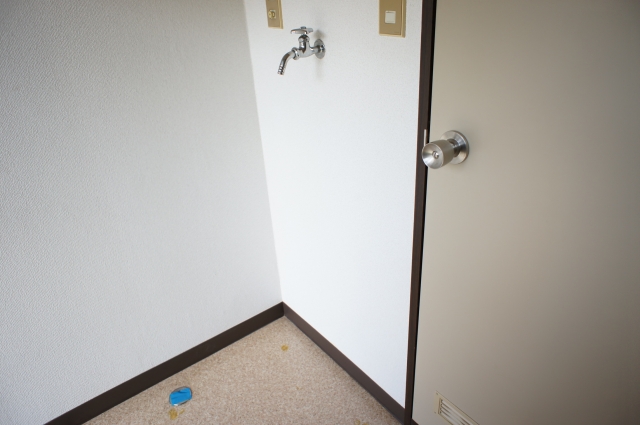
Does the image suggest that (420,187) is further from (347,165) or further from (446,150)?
(347,165)

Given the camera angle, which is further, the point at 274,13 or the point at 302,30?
the point at 274,13

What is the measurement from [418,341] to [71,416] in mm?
1376

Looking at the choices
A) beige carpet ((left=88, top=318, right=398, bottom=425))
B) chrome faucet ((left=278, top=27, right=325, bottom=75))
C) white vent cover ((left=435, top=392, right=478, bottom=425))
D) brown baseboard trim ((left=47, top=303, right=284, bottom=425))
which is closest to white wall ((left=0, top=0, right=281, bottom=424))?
brown baseboard trim ((left=47, top=303, right=284, bottom=425))

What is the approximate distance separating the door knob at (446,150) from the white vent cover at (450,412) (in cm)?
75

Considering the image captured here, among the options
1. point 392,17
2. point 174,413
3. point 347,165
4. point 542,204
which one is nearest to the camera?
point 542,204

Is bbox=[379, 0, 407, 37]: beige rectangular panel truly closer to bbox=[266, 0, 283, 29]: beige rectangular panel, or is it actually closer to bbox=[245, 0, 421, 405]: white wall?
bbox=[245, 0, 421, 405]: white wall

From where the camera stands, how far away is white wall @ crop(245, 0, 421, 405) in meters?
1.03

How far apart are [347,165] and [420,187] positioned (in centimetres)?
32

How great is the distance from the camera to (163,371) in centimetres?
167

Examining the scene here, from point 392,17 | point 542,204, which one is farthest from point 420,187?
point 392,17

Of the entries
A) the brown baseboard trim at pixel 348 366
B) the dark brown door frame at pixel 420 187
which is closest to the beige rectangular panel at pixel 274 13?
the dark brown door frame at pixel 420 187

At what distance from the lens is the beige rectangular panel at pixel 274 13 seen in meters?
1.27

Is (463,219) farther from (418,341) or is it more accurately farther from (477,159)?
(418,341)

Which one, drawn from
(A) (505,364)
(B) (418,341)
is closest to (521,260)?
(A) (505,364)
